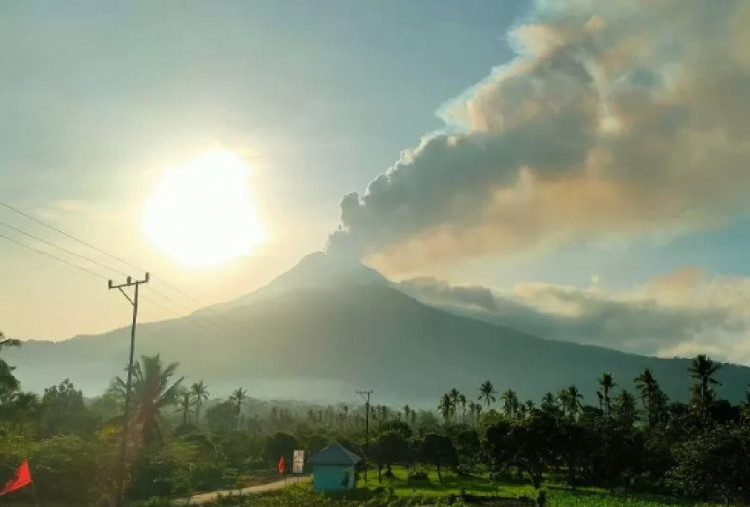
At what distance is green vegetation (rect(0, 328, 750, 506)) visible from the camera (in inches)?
2063

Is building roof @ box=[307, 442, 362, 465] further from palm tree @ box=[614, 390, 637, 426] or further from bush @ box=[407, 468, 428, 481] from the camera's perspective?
palm tree @ box=[614, 390, 637, 426]

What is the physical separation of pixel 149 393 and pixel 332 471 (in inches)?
865

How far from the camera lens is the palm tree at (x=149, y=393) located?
69.9m

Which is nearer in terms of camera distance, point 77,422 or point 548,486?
point 548,486

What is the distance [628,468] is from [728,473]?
29.1 metres

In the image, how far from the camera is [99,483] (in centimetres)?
5306

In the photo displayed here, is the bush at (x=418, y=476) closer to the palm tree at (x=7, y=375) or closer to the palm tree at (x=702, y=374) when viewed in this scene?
the palm tree at (x=702, y=374)

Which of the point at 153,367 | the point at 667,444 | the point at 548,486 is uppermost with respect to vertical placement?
the point at 153,367

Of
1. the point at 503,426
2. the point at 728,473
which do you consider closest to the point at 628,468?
the point at 503,426

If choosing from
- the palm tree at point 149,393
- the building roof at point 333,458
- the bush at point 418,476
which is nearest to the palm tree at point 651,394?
the bush at point 418,476

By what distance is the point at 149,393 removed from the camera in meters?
71.1

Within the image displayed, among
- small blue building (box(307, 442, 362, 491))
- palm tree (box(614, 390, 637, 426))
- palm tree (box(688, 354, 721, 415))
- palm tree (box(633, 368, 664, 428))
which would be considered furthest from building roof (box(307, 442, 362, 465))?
palm tree (box(633, 368, 664, 428))

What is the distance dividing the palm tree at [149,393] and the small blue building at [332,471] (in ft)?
57.1

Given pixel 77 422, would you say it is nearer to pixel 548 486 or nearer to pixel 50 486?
pixel 50 486
